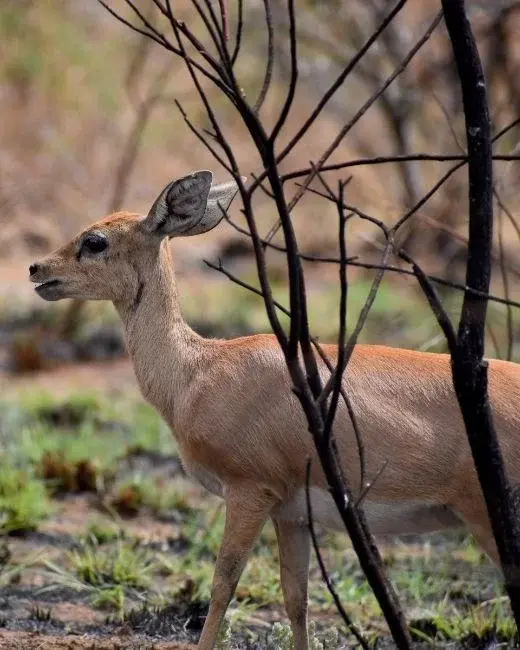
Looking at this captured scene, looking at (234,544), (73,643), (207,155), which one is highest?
(207,155)

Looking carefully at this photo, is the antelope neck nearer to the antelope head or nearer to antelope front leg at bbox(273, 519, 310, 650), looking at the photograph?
the antelope head

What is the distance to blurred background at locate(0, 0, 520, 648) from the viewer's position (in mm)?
5598

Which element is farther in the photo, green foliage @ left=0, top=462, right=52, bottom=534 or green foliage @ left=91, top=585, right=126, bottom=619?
green foliage @ left=0, top=462, right=52, bottom=534

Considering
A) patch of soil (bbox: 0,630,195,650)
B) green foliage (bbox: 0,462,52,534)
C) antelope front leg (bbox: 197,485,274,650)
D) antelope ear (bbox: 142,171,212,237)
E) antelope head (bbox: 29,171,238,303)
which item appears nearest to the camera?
antelope front leg (bbox: 197,485,274,650)

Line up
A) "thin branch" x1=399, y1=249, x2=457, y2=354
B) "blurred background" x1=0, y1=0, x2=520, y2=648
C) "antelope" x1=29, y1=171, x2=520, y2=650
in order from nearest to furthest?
"thin branch" x1=399, y1=249, x2=457, y2=354 → "antelope" x1=29, y1=171, x2=520, y2=650 → "blurred background" x1=0, y1=0, x2=520, y2=648

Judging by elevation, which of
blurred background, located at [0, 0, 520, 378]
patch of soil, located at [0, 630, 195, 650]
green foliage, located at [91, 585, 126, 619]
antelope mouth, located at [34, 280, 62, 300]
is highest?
blurred background, located at [0, 0, 520, 378]

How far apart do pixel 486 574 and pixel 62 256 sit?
2388 millimetres

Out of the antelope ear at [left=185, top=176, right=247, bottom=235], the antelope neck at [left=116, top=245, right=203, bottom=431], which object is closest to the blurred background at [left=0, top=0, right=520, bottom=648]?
the antelope neck at [left=116, top=245, right=203, bottom=431]

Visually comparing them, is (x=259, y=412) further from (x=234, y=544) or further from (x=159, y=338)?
(x=159, y=338)

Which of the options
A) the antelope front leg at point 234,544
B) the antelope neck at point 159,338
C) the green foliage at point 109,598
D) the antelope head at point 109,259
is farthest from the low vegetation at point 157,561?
the antelope head at point 109,259

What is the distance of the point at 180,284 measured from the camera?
14891 millimetres

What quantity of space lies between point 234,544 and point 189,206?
3.83 ft

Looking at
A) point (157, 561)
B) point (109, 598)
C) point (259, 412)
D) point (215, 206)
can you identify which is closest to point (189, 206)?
point (215, 206)

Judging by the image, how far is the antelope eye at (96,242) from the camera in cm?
470
